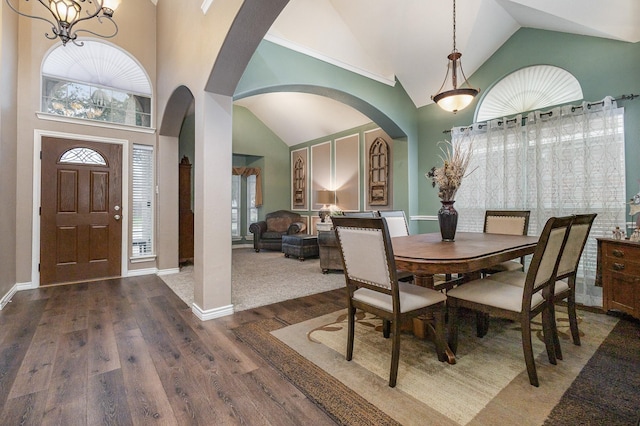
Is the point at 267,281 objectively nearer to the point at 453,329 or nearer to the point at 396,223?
the point at 396,223

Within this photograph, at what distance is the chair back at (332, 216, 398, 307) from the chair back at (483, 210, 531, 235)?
85.2 inches

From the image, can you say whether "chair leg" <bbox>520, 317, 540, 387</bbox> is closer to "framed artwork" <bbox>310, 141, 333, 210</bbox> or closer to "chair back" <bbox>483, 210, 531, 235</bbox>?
"chair back" <bbox>483, 210, 531, 235</bbox>

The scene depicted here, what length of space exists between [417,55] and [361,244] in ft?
11.9

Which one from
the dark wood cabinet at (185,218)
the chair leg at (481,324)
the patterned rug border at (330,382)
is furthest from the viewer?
the dark wood cabinet at (185,218)

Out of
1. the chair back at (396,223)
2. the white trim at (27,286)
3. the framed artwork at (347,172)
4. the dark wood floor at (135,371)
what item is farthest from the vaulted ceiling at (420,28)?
the white trim at (27,286)

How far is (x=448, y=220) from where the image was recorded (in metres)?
2.45

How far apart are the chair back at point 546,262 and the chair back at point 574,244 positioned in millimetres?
120

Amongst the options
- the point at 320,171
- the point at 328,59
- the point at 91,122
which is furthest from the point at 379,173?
the point at 91,122

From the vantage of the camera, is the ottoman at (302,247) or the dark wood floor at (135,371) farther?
the ottoman at (302,247)

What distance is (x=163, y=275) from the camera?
441 cm

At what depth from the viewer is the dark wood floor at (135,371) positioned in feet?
4.74

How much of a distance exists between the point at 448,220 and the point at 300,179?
5802 mm

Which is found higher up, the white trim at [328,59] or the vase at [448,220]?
the white trim at [328,59]

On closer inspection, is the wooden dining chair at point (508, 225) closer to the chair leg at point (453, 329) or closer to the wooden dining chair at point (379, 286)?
the chair leg at point (453, 329)
